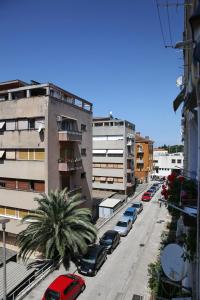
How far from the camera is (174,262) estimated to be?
5758 mm

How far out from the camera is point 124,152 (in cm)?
4131

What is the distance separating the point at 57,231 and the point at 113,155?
82.7 feet

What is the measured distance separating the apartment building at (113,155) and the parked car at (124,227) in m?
13.7

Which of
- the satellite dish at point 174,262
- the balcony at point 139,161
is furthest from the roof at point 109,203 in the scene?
the satellite dish at point 174,262

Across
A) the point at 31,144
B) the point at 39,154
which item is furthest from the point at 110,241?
the point at 31,144

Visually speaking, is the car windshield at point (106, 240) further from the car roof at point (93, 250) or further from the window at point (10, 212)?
the window at point (10, 212)

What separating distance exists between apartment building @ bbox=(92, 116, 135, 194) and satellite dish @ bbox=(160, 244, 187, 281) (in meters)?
35.3

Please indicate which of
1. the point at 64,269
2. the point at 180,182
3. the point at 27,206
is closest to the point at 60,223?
the point at 64,269

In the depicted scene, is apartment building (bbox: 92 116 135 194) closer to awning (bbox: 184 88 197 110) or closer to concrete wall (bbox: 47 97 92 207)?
concrete wall (bbox: 47 97 92 207)

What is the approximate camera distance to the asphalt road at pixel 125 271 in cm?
1562

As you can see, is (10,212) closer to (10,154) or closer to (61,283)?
(10,154)

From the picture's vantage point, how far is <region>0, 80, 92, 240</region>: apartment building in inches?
834

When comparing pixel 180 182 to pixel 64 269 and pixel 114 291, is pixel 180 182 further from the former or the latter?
pixel 64 269

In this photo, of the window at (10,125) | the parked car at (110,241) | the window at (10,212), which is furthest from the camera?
the window at (10,212)
